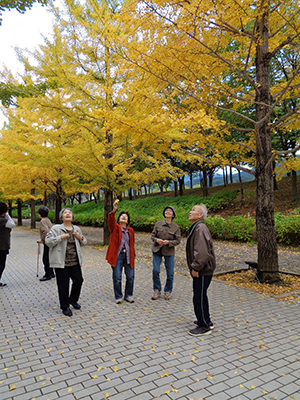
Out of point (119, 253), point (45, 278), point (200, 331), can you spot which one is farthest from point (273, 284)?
point (45, 278)

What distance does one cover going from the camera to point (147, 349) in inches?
143

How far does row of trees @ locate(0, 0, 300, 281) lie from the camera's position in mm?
5852

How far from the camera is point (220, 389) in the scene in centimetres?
281

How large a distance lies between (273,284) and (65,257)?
4.36 m

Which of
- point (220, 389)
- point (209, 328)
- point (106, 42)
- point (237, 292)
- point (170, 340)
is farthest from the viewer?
point (106, 42)

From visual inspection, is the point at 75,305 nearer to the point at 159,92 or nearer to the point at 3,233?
the point at 3,233

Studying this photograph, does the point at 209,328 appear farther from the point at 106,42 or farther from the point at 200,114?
the point at 106,42

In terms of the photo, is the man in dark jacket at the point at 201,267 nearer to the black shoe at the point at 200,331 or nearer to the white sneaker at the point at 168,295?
the black shoe at the point at 200,331

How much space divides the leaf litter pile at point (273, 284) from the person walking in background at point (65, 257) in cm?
357

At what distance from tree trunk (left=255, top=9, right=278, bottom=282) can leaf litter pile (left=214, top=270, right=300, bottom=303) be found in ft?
0.71

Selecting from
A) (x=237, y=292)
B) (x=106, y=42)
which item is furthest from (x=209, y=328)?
(x=106, y=42)

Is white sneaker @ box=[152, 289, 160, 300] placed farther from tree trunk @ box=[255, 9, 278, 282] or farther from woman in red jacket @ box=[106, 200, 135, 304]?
tree trunk @ box=[255, 9, 278, 282]

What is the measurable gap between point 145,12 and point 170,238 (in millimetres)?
4194

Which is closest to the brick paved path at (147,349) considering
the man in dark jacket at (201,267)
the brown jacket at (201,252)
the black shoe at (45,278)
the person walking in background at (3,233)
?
the man in dark jacket at (201,267)
